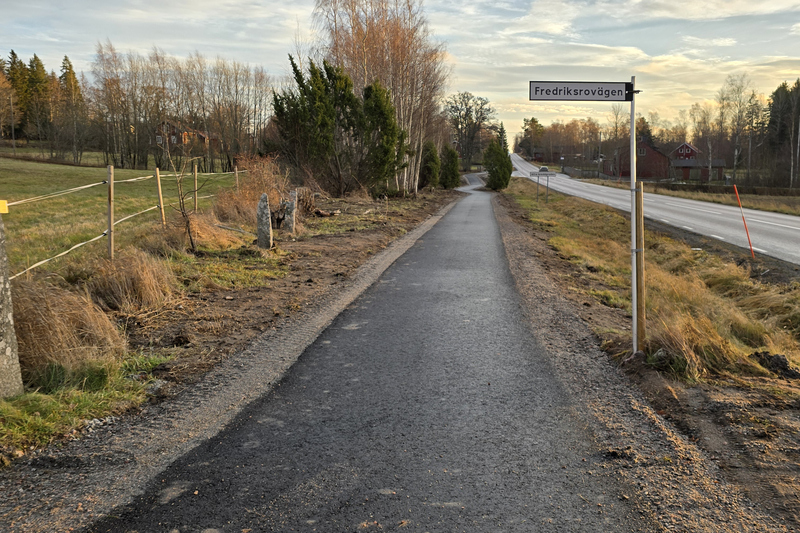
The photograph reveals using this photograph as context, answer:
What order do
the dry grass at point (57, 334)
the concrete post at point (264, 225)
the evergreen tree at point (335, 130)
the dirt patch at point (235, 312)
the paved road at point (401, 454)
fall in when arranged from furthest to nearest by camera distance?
the evergreen tree at point (335, 130), the concrete post at point (264, 225), the dirt patch at point (235, 312), the dry grass at point (57, 334), the paved road at point (401, 454)

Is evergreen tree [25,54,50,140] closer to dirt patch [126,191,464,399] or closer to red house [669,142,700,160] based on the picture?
dirt patch [126,191,464,399]

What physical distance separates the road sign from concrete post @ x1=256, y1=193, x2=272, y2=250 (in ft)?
24.8

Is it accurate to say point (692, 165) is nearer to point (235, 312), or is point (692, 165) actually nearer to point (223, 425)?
point (235, 312)

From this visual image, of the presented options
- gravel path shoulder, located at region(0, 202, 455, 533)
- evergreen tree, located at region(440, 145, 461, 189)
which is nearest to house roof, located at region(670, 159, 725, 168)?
evergreen tree, located at region(440, 145, 461, 189)

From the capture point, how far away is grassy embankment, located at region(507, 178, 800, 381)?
17.4 ft

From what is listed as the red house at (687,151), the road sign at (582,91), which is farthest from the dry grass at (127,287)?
the red house at (687,151)

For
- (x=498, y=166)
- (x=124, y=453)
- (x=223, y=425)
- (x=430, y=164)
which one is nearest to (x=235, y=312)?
(x=223, y=425)

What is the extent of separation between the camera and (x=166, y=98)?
6262 cm

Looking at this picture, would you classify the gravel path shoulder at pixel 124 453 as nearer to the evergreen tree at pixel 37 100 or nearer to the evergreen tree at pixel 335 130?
the evergreen tree at pixel 335 130

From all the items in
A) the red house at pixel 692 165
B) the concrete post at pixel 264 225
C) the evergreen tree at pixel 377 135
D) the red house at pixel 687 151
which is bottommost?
the concrete post at pixel 264 225

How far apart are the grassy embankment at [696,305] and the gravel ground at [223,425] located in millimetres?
680

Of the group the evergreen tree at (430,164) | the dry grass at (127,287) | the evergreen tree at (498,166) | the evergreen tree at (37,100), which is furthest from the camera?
the evergreen tree at (37,100)

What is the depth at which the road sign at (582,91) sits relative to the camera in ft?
17.5

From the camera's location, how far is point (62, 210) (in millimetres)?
23797
